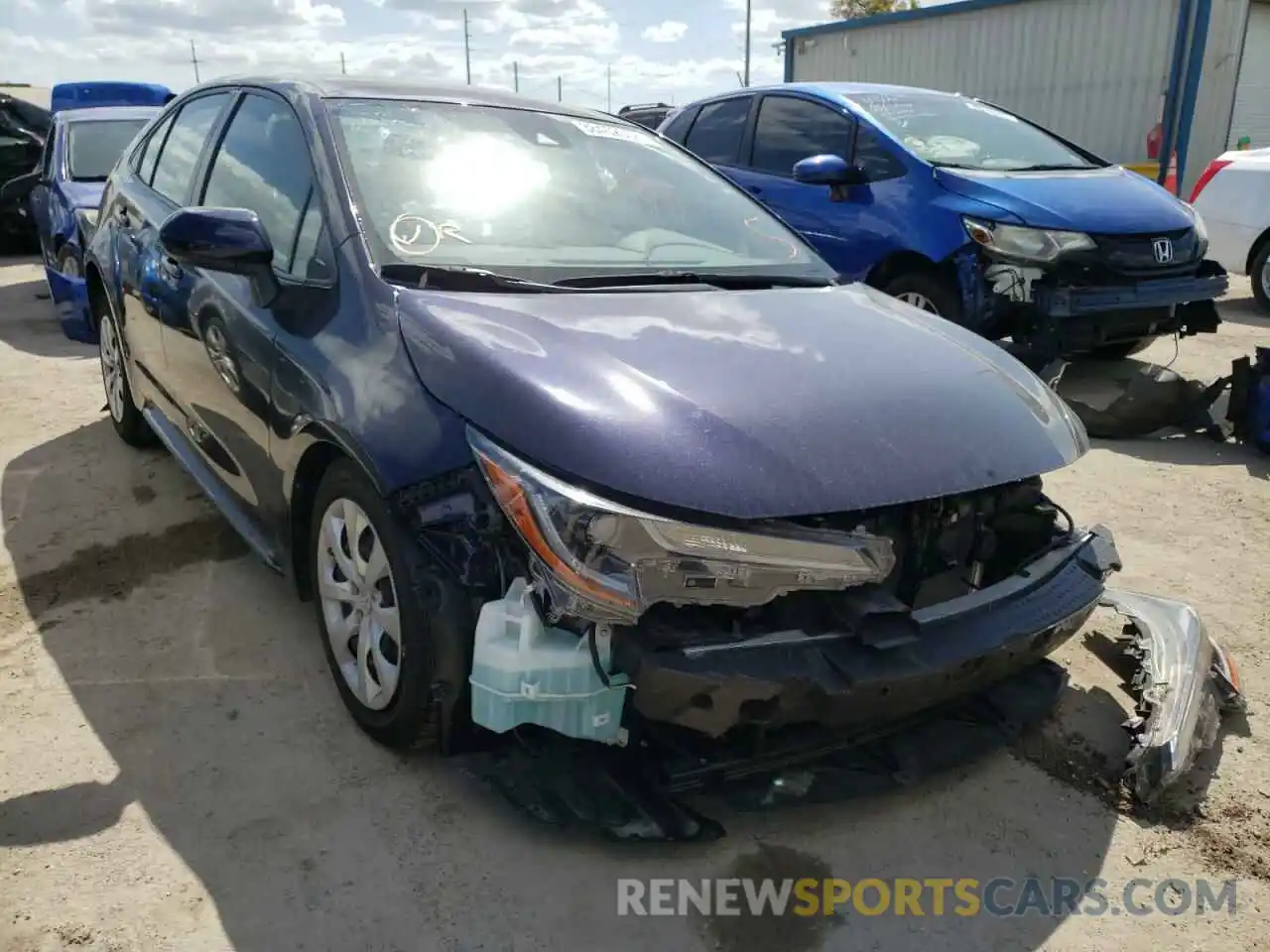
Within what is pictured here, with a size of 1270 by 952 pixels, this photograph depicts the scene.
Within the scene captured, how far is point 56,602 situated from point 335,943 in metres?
2.01

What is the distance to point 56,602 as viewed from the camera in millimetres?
3469

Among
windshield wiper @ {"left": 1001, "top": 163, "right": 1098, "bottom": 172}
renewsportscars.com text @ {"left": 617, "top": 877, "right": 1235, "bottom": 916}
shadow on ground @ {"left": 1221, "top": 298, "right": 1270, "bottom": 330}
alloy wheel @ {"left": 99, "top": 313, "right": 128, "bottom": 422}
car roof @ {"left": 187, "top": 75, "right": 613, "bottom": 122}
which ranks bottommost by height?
shadow on ground @ {"left": 1221, "top": 298, "right": 1270, "bottom": 330}

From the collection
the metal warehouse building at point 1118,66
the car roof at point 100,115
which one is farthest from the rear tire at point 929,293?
the metal warehouse building at point 1118,66

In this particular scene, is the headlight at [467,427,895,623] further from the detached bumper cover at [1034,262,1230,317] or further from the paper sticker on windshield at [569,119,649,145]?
the detached bumper cover at [1034,262,1230,317]

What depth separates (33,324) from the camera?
8.09 m

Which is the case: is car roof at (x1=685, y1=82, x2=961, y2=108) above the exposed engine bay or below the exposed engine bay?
above

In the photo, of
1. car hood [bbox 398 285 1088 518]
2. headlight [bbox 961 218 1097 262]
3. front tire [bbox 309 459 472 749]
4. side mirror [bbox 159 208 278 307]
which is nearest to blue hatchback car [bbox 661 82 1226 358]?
headlight [bbox 961 218 1097 262]

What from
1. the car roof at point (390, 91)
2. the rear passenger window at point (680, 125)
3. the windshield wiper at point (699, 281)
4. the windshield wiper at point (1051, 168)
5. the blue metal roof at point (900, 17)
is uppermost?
the blue metal roof at point (900, 17)

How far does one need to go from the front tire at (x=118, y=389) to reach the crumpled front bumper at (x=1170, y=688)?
4.12m

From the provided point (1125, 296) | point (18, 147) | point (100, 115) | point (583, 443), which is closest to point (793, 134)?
point (1125, 296)

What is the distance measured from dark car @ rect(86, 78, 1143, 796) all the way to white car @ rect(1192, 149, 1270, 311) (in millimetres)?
6912

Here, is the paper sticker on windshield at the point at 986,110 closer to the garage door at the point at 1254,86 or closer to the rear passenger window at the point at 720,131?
the rear passenger window at the point at 720,131

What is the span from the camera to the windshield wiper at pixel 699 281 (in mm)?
2785

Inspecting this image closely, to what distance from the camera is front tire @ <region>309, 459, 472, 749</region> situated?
2.28 m
